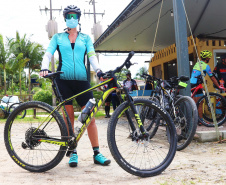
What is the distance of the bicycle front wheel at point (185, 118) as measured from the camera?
13.3 ft

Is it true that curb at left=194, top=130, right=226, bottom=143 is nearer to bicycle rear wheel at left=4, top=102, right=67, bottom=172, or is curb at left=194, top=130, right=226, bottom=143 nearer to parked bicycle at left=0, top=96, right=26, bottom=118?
bicycle rear wheel at left=4, top=102, right=67, bottom=172

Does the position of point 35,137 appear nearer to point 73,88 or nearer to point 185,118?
point 73,88

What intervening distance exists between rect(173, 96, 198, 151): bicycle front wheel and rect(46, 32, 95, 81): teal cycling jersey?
1745 mm

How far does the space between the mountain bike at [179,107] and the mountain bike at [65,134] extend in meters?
0.97

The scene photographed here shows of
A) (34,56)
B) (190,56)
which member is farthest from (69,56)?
(34,56)

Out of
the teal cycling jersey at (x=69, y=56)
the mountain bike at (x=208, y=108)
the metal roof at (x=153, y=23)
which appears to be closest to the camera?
the teal cycling jersey at (x=69, y=56)

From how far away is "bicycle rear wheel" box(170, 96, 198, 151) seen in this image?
13.3ft

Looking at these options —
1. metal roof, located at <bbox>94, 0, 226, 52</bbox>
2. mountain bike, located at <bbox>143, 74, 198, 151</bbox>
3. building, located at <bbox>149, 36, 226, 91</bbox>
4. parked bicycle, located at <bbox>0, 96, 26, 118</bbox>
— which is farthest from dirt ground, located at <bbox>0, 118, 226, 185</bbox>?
parked bicycle, located at <bbox>0, 96, 26, 118</bbox>

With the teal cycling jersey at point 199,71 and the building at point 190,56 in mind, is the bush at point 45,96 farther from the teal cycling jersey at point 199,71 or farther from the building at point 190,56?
the teal cycling jersey at point 199,71

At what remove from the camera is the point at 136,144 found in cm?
307

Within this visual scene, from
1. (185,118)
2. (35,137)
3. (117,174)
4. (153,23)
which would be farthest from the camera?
(153,23)

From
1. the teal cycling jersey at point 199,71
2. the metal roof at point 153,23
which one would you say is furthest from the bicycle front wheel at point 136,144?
the metal roof at point 153,23

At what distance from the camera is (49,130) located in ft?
10.5

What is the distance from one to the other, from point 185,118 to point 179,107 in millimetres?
213
